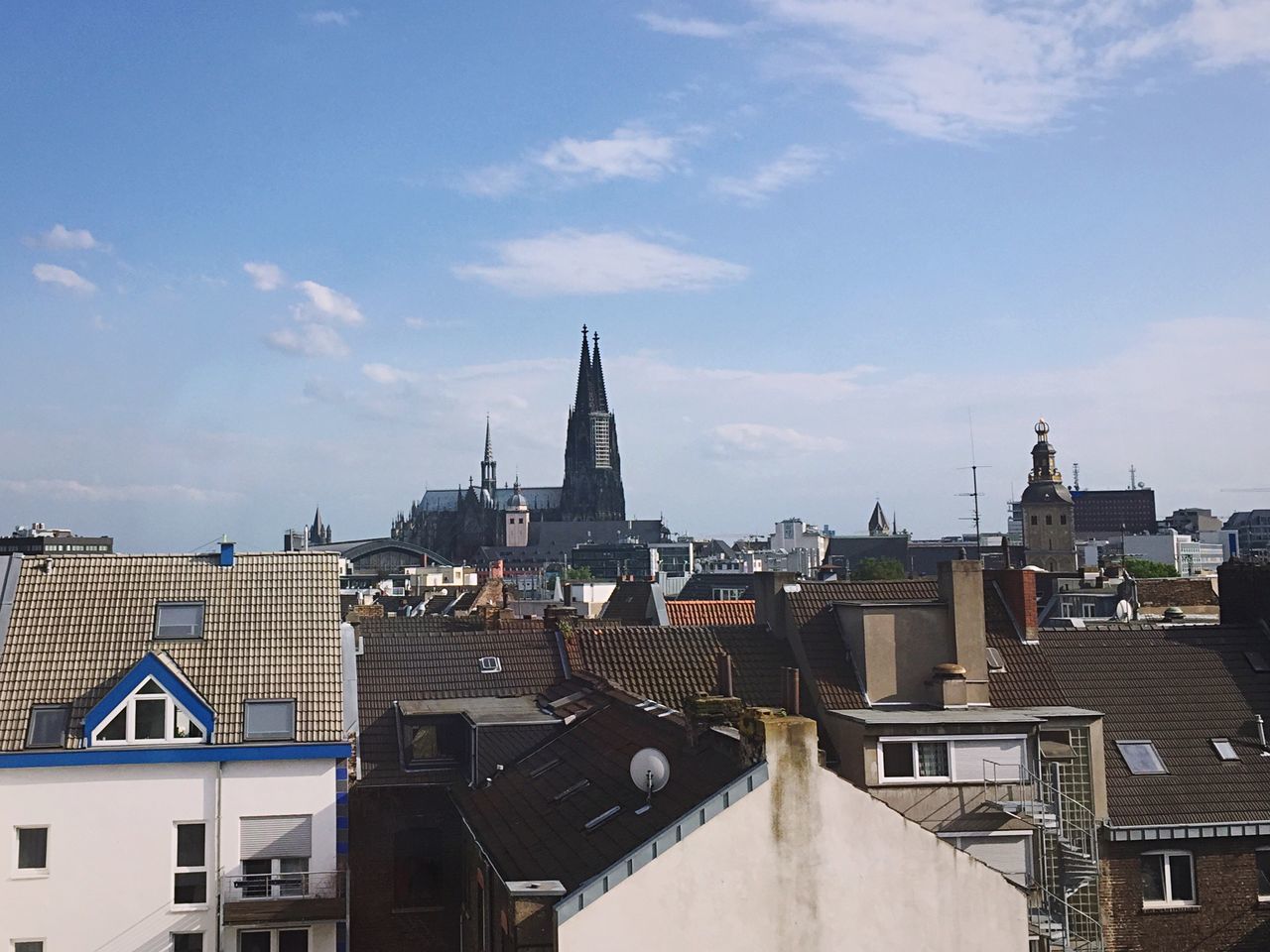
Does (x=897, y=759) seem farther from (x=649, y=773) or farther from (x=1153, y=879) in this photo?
(x=649, y=773)

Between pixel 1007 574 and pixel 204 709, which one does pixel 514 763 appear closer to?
pixel 204 709

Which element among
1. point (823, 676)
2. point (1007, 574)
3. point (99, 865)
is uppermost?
point (1007, 574)

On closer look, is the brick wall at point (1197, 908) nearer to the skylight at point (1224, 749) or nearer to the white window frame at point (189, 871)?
the skylight at point (1224, 749)

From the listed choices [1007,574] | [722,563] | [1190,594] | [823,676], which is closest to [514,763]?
[823,676]

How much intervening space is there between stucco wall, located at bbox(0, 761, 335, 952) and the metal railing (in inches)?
8.3

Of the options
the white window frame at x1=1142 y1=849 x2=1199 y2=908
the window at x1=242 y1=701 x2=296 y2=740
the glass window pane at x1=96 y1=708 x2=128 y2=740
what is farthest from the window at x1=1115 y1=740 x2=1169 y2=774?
the glass window pane at x1=96 y1=708 x2=128 y2=740

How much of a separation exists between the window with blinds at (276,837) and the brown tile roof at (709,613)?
3612 cm

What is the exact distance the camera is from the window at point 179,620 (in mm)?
24781

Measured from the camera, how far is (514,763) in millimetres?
26969

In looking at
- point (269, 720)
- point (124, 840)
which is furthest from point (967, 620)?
point (124, 840)

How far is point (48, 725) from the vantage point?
22828 millimetres

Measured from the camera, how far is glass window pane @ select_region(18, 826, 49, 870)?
22.3 meters

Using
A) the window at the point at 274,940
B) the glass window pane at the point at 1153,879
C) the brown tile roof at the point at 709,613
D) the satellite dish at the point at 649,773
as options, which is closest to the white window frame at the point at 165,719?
the window at the point at 274,940

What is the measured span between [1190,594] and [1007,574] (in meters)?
40.8
